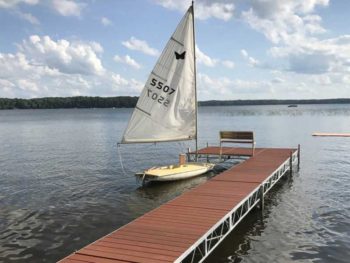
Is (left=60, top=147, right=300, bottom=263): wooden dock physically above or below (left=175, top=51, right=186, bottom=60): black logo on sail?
below

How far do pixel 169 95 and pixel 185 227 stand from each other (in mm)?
13154

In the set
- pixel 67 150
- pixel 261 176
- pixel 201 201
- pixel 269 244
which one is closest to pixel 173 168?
pixel 261 176

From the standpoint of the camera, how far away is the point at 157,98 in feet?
80.4

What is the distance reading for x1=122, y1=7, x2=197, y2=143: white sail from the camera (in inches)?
951

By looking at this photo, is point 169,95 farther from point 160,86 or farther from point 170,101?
point 160,86

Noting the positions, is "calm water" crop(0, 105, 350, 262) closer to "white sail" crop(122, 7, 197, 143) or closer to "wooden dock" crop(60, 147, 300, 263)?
"wooden dock" crop(60, 147, 300, 263)

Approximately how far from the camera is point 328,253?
46.7 ft

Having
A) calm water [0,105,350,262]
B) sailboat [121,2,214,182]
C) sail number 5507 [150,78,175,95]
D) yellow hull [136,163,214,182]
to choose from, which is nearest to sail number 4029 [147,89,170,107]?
sailboat [121,2,214,182]

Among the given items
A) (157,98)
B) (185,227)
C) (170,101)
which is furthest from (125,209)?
(170,101)

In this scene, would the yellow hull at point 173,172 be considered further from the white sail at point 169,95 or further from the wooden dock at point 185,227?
the wooden dock at point 185,227

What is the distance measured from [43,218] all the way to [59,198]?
3.68 meters

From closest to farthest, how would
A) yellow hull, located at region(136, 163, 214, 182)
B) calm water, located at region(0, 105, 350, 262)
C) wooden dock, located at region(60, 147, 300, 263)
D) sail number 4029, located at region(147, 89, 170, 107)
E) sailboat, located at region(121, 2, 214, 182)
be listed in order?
wooden dock, located at region(60, 147, 300, 263), calm water, located at region(0, 105, 350, 262), yellow hull, located at region(136, 163, 214, 182), sailboat, located at region(121, 2, 214, 182), sail number 4029, located at region(147, 89, 170, 107)

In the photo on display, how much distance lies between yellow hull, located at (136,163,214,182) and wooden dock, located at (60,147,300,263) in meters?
3.71

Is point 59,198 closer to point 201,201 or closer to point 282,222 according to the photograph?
point 201,201
